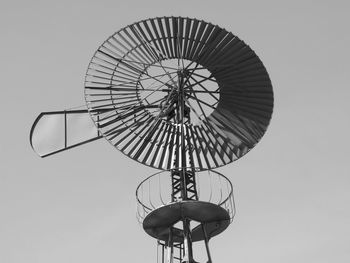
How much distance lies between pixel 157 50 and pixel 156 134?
10.1 feet

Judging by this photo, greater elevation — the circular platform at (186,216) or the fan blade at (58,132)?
the fan blade at (58,132)

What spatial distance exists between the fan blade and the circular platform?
5141 millimetres

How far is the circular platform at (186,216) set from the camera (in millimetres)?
21938

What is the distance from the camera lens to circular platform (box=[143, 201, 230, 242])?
864 inches

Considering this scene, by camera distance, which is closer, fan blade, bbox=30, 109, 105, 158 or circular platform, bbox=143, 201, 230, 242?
circular platform, bbox=143, 201, 230, 242

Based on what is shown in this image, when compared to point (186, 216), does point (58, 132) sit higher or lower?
higher

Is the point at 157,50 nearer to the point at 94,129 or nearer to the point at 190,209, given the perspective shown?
the point at 94,129

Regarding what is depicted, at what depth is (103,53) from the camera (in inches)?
961

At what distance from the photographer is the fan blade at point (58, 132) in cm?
2644

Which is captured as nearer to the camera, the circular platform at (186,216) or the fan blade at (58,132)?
the circular platform at (186,216)

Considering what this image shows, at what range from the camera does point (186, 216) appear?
22.1 meters

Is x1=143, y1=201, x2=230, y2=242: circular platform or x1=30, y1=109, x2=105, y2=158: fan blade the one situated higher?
x1=30, y1=109, x2=105, y2=158: fan blade

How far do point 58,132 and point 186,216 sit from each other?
7.01m

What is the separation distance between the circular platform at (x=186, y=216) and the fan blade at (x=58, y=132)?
514 cm
